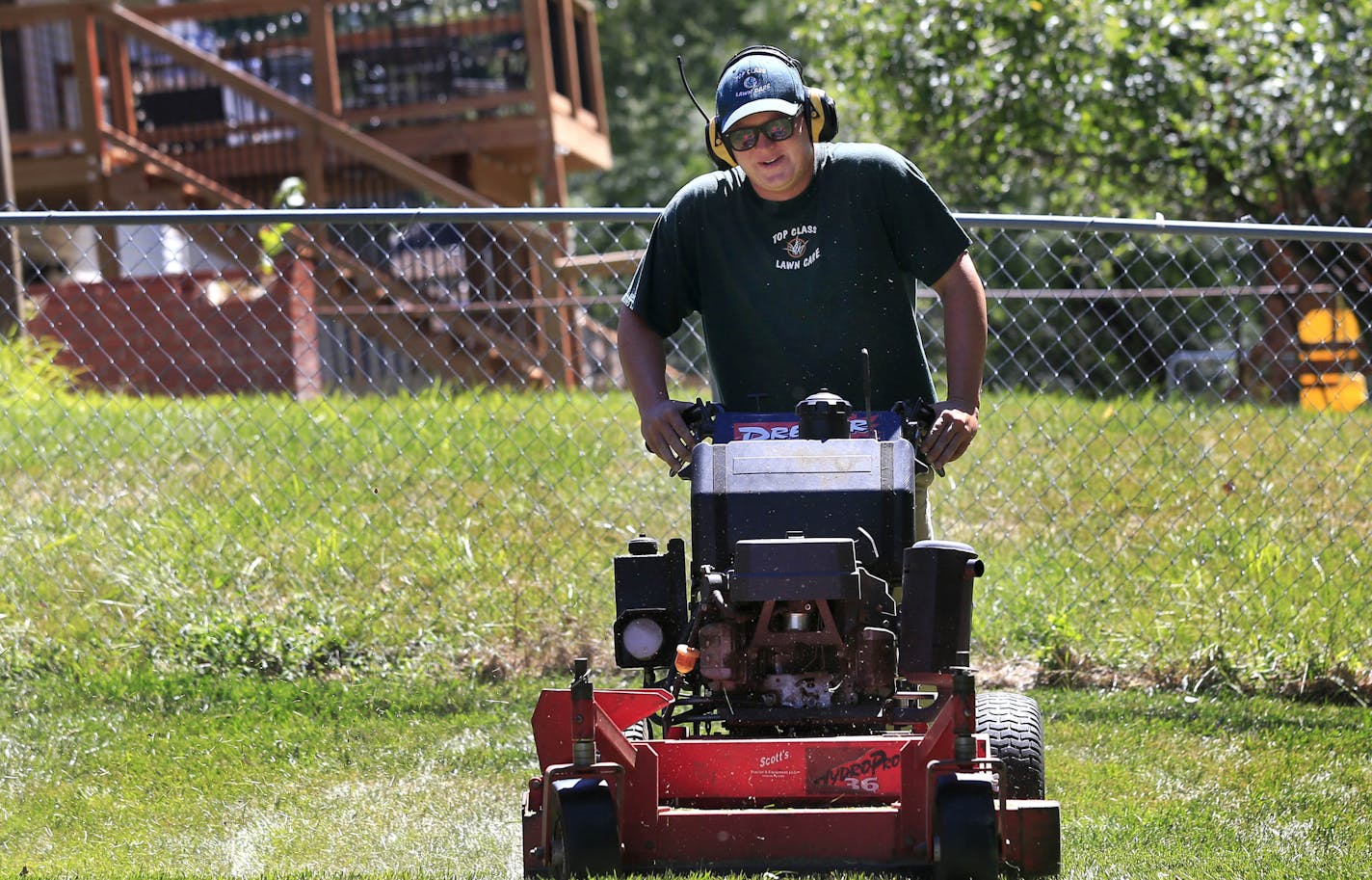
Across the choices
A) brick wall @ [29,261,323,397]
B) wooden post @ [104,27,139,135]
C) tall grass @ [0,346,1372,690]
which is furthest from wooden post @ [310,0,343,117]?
tall grass @ [0,346,1372,690]

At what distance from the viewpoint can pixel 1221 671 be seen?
625 centimetres

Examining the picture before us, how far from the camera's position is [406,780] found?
5.29 metres

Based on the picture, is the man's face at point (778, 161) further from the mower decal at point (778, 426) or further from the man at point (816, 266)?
the mower decal at point (778, 426)

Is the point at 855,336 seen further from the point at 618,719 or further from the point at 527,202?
the point at 527,202

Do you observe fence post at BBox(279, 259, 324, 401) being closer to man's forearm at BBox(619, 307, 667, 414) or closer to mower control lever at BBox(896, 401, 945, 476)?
man's forearm at BBox(619, 307, 667, 414)

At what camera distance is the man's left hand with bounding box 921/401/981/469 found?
4078 millimetres

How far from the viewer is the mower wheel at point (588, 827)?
356 centimetres

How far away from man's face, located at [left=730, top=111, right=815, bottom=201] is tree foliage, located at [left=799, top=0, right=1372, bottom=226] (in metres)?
8.97

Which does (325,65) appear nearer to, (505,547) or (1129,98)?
(1129,98)

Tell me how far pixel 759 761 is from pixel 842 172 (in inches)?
61.2

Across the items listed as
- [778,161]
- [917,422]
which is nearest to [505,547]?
[778,161]

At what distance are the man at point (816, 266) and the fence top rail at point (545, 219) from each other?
4.70 ft

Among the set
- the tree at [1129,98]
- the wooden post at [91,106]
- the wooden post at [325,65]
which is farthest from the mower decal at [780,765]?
the wooden post at [325,65]

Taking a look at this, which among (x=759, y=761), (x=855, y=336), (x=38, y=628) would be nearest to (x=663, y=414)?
(x=855, y=336)
